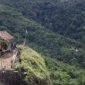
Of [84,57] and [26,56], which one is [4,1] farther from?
[26,56]

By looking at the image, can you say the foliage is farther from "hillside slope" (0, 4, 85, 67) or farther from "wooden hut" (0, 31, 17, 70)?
"hillside slope" (0, 4, 85, 67)

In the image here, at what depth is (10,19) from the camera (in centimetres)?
4197

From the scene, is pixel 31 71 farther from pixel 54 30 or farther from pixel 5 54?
pixel 54 30

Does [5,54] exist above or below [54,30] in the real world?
above

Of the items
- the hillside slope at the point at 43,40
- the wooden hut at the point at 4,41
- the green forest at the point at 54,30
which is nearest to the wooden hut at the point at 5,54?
the wooden hut at the point at 4,41

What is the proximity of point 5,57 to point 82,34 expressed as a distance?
31.8m

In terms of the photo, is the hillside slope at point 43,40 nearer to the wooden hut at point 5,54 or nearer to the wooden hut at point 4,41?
the wooden hut at point 4,41

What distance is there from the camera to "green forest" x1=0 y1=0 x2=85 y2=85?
28.6 metres

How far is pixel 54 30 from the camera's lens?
47844mm

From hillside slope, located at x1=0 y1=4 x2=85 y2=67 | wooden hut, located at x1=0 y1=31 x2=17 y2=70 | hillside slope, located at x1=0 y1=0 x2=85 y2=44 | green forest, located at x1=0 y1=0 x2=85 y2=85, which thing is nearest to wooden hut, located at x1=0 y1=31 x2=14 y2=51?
wooden hut, located at x1=0 y1=31 x2=17 y2=70

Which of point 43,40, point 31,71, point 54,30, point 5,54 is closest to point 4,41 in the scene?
point 5,54

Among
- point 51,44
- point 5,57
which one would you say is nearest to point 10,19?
Result: point 51,44

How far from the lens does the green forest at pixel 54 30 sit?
28642mm

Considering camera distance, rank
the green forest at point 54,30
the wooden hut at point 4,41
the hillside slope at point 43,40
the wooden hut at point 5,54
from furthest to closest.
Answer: the hillside slope at point 43,40 < the green forest at point 54,30 < the wooden hut at point 4,41 < the wooden hut at point 5,54
